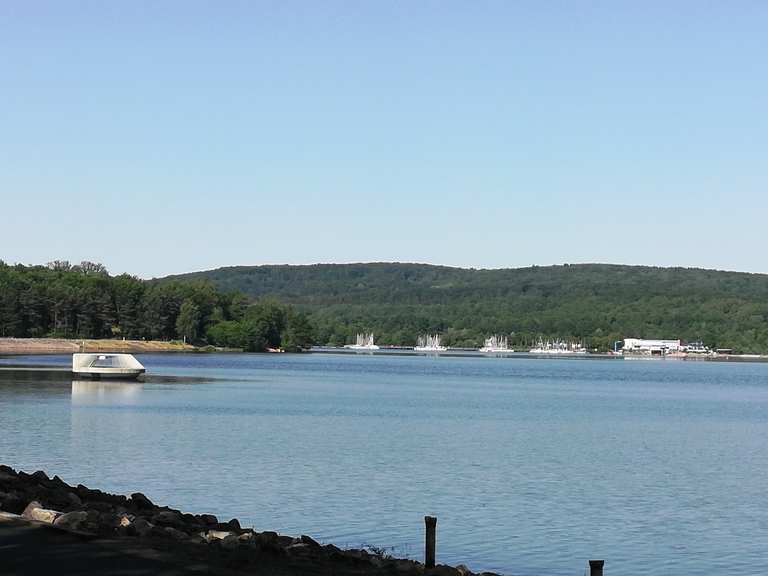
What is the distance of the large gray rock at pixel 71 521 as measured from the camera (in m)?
19.0

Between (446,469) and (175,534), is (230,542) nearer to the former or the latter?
(175,534)

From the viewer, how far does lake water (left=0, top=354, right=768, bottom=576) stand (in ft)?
91.5

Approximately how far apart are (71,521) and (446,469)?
2369 cm

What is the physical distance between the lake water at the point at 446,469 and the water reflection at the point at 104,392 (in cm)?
33

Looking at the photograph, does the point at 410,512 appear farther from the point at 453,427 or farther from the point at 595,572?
the point at 453,427

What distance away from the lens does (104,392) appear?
3364 inches

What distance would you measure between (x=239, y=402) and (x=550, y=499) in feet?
154

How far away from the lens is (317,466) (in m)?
41.3

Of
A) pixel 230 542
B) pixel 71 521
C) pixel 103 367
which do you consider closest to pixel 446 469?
pixel 230 542

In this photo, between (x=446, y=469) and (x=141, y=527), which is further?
(x=446, y=469)

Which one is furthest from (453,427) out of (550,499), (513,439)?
(550,499)

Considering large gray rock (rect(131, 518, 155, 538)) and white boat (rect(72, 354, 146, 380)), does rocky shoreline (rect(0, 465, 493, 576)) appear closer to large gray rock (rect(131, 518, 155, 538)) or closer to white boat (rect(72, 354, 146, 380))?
large gray rock (rect(131, 518, 155, 538))

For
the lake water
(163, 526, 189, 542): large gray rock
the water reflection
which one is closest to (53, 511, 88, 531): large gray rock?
(163, 526, 189, 542): large gray rock

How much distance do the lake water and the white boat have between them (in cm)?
1680
